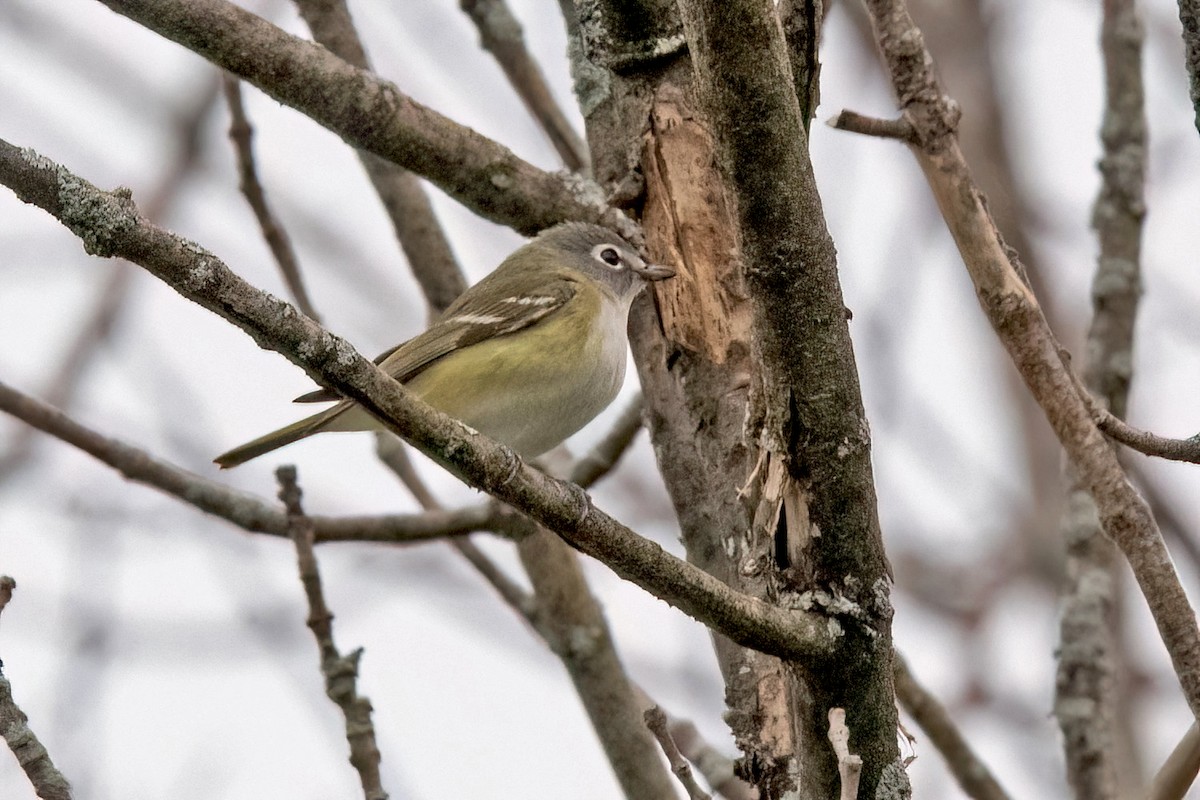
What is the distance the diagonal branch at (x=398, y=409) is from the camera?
2.03m

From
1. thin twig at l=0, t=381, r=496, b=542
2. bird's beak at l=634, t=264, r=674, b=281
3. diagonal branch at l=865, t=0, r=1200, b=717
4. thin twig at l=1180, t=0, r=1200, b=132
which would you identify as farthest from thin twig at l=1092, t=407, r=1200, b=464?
thin twig at l=0, t=381, r=496, b=542

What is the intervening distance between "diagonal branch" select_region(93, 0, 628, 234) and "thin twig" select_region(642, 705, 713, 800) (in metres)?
1.65

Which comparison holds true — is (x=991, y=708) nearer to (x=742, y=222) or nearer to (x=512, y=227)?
(x=512, y=227)

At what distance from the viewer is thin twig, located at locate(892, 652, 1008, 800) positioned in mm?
3809

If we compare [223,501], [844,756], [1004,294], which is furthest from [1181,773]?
[223,501]

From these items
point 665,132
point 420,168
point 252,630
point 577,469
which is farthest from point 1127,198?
point 252,630

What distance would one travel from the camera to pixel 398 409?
2301 mm

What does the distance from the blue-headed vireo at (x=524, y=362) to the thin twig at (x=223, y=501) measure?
0.40 meters

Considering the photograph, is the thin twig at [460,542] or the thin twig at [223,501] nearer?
the thin twig at [223,501]

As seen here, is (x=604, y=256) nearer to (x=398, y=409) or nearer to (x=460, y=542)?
(x=460, y=542)

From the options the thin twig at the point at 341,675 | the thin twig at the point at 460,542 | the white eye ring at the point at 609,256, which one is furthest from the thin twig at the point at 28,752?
the white eye ring at the point at 609,256

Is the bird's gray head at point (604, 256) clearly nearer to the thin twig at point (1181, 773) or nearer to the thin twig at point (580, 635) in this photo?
the thin twig at point (580, 635)

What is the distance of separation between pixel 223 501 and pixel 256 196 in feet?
3.57

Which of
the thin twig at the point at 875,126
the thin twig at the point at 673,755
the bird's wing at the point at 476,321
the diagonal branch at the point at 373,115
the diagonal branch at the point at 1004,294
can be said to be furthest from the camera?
the bird's wing at the point at 476,321
